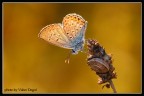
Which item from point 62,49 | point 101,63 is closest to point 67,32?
point 101,63

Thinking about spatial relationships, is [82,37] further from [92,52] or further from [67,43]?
[92,52]

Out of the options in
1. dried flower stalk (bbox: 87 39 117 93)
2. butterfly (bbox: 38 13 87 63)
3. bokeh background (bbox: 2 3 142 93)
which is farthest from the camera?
bokeh background (bbox: 2 3 142 93)

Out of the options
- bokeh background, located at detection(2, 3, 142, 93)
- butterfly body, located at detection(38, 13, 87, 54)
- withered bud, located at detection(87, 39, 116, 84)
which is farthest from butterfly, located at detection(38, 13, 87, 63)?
bokeh background, located at detection(2, 3, 142, 93)

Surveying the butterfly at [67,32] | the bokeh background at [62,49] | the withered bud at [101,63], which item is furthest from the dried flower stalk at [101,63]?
the bokeh background at [62,49]

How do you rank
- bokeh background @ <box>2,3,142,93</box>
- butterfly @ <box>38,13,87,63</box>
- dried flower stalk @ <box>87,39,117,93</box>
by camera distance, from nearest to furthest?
dried flower stalk @ <box>87,39,117,93</box>
butterfly @ <box>38,13,87,63</box>
bokeh background @ <box>2,3,142,93</box>

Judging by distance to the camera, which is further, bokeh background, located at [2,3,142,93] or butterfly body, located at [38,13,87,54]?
bokeh background, located at [2,3,142,93]

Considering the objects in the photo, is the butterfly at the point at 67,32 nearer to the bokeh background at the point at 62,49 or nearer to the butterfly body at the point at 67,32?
the butterfly body at the point at 67,32

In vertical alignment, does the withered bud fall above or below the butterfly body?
below

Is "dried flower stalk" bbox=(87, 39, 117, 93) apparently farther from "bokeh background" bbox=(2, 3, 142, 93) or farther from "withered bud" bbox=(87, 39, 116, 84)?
"bokeh background" bbox=(2, 3, 142, 93)

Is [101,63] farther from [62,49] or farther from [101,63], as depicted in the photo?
[62,49]
